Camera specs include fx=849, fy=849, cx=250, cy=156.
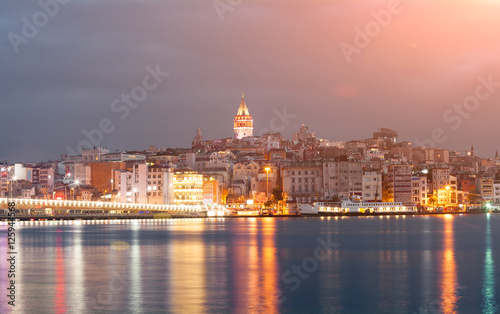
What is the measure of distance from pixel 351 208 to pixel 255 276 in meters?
69.6

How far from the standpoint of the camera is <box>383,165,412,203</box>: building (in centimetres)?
9881

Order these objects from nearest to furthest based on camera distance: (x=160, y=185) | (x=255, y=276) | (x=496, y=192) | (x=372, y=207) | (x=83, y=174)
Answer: (x=255, y=276) → (x=372, y=207) → (x=160, y=185) → (x=496, y=192) → (x=83, y=174)

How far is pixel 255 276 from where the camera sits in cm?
2870

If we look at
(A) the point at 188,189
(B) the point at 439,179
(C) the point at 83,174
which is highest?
(C) the point at 83,174

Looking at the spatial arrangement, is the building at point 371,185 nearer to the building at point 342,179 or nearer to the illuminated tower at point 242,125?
the building at point 342,179

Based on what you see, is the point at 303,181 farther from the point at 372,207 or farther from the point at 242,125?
the point at 242,125

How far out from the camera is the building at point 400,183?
98812 millimetres

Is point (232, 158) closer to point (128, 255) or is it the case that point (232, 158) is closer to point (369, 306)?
point (128, 255)

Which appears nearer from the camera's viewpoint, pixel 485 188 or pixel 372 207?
pixel 372 207

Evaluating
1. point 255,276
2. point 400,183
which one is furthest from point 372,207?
point 255,276

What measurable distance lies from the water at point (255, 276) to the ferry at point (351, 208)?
49489mm

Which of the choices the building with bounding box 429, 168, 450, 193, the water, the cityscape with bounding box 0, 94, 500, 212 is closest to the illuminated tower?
the cityscape with bounding box 0, 94, 500, 212

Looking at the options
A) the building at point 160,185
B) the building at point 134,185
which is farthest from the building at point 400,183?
the building at point 134,185

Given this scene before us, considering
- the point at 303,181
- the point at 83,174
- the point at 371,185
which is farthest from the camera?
the point at 83,174
